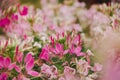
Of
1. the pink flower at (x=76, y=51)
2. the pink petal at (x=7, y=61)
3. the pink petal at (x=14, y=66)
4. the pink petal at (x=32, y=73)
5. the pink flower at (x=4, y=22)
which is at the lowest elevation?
the pink petal at (x=32, y=73)

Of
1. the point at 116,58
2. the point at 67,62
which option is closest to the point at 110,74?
the point at 116,58

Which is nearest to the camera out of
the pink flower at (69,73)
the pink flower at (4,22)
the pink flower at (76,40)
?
the pink flower at (69,73)

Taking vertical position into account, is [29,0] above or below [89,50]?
above

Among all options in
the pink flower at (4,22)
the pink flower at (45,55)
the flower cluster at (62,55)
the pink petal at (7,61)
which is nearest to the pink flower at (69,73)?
the flower cluster at (62,55)

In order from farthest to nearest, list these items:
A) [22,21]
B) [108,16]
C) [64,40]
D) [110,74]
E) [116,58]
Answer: [22,21] < [108,16] < [64,40] < [116,58] < [110,74]

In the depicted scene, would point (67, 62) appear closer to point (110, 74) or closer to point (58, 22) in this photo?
point (110, 74)

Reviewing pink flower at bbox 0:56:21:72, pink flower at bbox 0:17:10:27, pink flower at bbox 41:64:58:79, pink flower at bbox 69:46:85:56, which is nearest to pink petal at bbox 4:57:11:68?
pink flower at bbox 0:56:21:72

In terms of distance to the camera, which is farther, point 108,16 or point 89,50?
point 108,16

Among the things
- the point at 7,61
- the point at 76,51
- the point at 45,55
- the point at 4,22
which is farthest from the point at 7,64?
the point at 4,22

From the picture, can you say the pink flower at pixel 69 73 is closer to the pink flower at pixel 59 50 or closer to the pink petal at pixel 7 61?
the pink flower at pixel 59 50

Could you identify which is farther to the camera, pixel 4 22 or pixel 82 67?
pixel 4 22

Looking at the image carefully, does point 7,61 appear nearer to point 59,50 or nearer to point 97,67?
point 59,50
